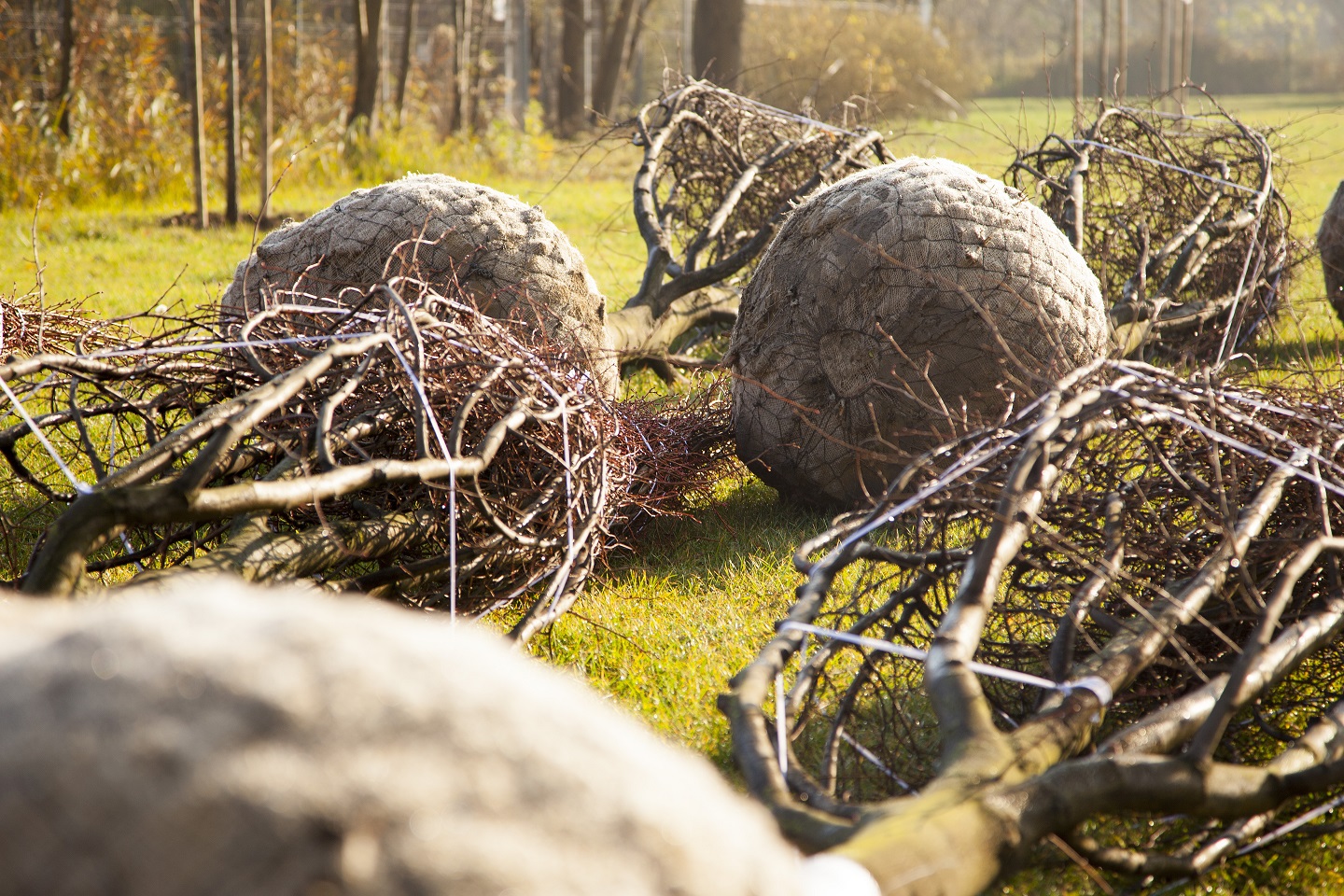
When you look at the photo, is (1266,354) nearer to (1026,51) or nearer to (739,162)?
(739,162)

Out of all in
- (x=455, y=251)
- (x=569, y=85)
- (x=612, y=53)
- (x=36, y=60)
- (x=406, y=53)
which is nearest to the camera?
(x=455, y=251)

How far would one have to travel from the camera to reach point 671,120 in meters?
5.71

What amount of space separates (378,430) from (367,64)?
10.0 metres

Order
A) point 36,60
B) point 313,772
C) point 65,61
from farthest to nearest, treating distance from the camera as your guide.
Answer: point 36,60 < point 65,61 < point 313,772

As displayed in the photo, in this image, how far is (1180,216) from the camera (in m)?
5.59

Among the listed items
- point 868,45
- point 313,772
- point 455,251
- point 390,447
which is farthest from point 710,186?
point 868,45

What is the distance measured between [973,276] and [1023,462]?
1740 millimetres

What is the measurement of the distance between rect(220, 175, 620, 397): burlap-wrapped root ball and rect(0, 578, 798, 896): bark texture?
119 inches

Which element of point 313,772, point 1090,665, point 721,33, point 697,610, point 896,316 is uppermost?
point 721,33

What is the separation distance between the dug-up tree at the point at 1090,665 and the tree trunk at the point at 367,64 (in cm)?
1017

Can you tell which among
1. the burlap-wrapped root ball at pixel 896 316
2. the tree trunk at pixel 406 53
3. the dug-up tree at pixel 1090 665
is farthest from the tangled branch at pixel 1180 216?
the tree trunk at pixel 406 53

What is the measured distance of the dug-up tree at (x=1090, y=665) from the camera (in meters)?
1.51

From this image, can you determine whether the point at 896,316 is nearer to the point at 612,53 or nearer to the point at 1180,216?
the point at 1180,216

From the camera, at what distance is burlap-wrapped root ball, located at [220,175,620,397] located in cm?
402
